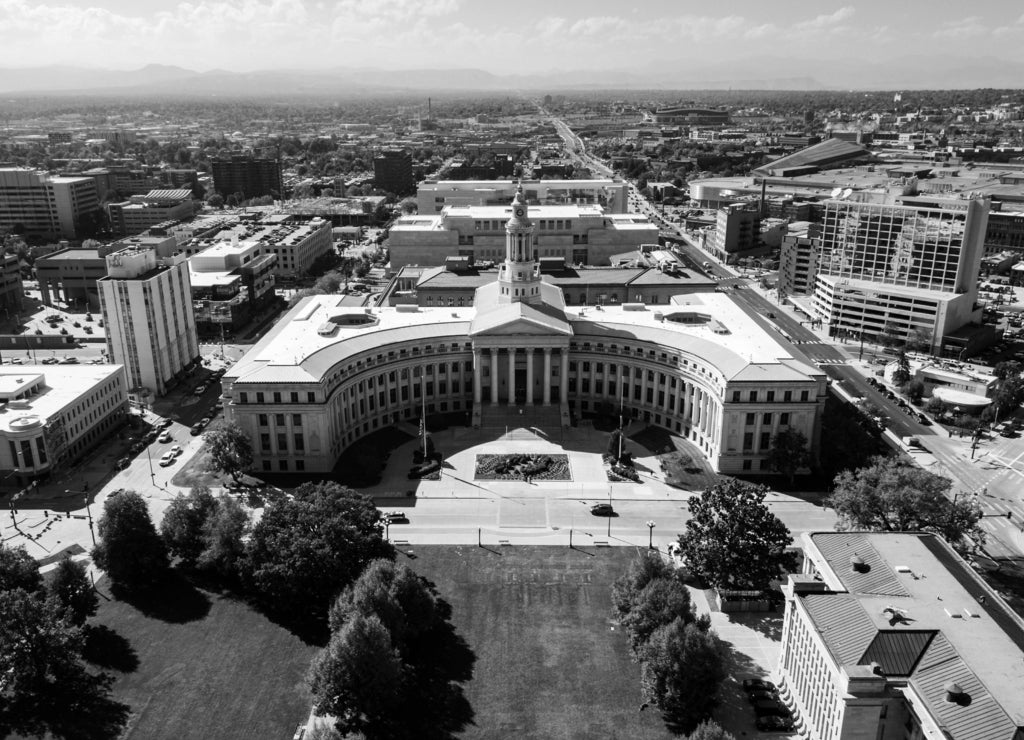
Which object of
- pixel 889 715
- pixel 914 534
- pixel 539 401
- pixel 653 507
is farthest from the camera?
pixel 539 401

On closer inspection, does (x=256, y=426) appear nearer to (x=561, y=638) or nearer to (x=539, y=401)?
(x=539, y=401)

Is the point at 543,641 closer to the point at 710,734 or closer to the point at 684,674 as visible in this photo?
the point at 684,674

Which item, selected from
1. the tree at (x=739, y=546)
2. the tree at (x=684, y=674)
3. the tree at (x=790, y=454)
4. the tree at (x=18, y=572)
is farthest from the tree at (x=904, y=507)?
the tree at (x=18, y=572)

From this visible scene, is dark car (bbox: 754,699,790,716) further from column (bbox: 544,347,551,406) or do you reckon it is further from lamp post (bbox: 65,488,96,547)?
lamp post (bbox: 65,488,96,547)

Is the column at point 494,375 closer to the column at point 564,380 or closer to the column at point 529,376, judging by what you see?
the column at point 529,376

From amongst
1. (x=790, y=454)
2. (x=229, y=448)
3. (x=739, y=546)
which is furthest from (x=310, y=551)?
(x=790, y=454)

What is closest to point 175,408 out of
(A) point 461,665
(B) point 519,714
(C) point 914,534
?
(A) point 461,665
